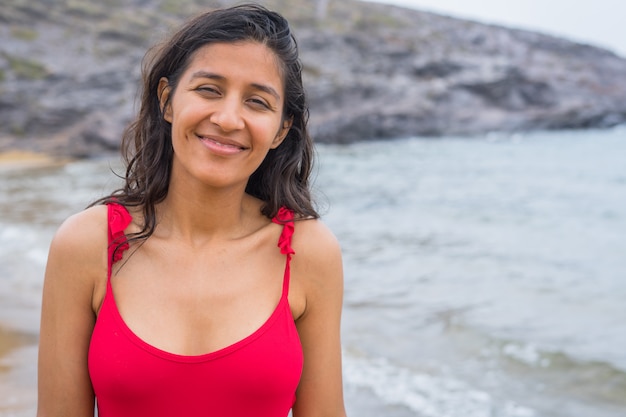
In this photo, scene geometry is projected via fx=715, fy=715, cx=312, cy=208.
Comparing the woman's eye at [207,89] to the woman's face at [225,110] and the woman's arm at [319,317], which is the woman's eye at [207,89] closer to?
the woman's face at [225,110]

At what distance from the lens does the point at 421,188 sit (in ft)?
54.1

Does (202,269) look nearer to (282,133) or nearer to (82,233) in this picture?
(82,233)

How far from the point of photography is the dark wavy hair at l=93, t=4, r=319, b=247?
78.6 inches

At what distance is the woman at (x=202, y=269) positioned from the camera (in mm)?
1898

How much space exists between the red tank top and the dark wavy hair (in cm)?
28

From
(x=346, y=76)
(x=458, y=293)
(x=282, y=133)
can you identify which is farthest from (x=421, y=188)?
(x=346, y=76)

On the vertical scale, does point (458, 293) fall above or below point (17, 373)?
below

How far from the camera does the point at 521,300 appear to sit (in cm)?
675

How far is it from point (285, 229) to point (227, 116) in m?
0.40

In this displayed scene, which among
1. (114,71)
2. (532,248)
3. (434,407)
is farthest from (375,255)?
(114,71)

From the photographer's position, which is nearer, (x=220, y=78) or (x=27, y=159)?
(x=220, y=78)

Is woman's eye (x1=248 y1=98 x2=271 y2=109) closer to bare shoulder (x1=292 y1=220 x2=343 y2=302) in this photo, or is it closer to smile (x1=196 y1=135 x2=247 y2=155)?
→ smile (x1=196 y1=135 x2=247 y2=155)

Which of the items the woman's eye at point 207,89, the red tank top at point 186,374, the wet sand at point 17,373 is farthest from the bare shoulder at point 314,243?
the wet sand at point 17,373

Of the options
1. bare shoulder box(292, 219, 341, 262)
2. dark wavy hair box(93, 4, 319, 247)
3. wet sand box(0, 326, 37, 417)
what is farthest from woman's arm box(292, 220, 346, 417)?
wet sand box(0, 326, 37, 417)
